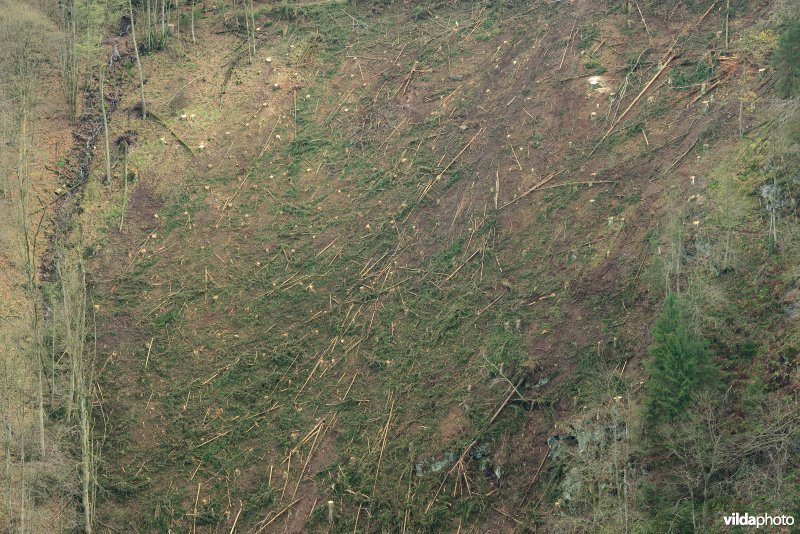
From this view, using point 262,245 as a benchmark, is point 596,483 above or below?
below

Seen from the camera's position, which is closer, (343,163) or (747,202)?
(747,202)

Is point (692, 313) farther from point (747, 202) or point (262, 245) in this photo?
point (262, 245)

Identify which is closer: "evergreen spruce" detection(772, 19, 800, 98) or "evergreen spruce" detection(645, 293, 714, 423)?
"evergreen spruce" detection(645, 293, 714, 423)

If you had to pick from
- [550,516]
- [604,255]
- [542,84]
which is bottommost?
[550,516]

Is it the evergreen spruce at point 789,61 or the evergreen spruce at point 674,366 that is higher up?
the evergreen spruce at point 789,61

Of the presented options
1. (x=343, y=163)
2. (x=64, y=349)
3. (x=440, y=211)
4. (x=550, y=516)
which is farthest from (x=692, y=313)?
(x=64, y=349)

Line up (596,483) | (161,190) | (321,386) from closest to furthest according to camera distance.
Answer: (596,483), (321,386), (161,190)

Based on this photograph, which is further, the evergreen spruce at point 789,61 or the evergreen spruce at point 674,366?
the evergreen spruce at point 789,61

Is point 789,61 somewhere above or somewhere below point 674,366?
above

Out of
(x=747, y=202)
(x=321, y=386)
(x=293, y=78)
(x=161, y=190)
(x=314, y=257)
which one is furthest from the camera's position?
(x=293, y=78)

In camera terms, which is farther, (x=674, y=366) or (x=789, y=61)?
(x=789, y=61)

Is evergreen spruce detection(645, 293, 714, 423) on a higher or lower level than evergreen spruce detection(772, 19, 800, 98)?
lower
